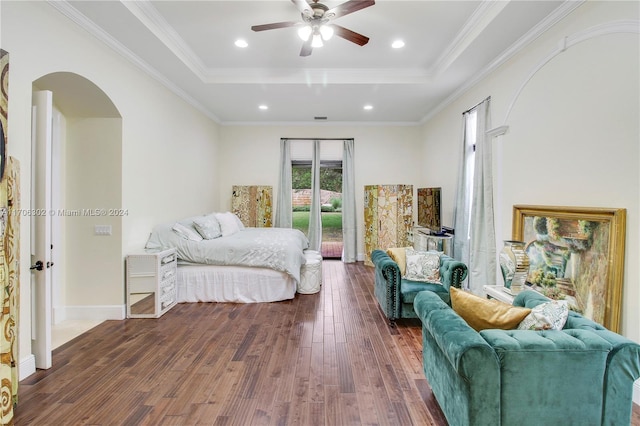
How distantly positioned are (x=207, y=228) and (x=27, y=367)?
2419 millimetres

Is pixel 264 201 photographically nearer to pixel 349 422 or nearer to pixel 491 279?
pixel 491 279

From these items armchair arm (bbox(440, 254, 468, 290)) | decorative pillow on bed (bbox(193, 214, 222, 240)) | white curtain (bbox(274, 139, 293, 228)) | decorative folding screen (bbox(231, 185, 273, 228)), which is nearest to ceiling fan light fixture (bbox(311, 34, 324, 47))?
armchair arm (bbox(440, 254, 468, 290))

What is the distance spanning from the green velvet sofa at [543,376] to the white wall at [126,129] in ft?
10.1

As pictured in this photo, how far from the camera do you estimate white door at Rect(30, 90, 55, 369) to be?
2.25 m

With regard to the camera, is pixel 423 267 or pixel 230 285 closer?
pixel 423 267

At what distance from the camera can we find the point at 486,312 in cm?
173

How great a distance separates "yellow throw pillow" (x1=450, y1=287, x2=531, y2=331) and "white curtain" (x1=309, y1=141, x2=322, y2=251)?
4.74 m

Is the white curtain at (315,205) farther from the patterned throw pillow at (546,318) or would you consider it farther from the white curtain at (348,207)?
the patterned throw pillow at (546,318)

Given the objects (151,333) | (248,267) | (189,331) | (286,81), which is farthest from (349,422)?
(286,81)

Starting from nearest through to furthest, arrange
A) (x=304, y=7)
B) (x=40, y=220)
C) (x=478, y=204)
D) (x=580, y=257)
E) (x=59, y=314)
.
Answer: (x=40, y=220) → (x=580, y=257) → (x=304, y=7) → (x=59, y=314) → (x=478, y=204)

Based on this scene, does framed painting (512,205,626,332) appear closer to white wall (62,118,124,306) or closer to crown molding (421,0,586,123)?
crown molding (421,0,586,123)

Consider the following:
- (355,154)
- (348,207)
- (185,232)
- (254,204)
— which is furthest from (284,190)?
(185,232)

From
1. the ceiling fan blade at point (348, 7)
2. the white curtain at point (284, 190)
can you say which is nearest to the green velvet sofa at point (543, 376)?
the ceiling fan blade at point (348, 7)

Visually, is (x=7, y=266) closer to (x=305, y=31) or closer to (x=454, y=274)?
(x=305, y=31)
